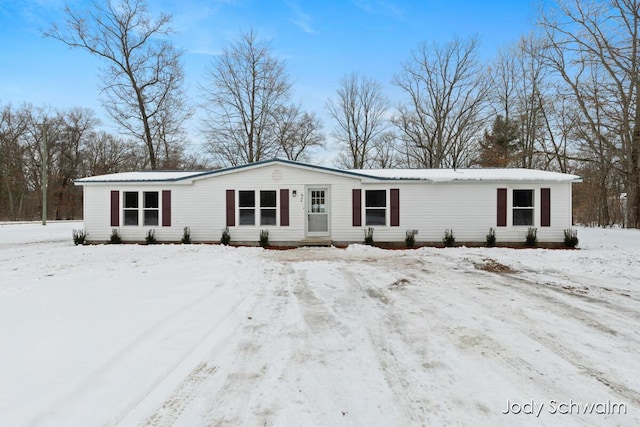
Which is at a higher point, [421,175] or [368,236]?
[421,175]

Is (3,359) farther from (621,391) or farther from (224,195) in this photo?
(224,195)

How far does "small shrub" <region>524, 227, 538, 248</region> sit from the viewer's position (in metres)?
12.0

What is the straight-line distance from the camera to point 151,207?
43.2ft

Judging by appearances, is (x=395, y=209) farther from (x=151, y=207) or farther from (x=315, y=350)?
(x=151, y=207)

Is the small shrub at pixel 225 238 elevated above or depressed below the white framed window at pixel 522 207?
below

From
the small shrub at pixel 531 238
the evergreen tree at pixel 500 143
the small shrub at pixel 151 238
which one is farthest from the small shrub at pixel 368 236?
the evergreen tree at pixel 500 143

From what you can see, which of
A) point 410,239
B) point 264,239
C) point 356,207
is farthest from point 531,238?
point 264,239

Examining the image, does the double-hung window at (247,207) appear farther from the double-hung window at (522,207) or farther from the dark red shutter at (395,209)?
the double-hung window at (522,207)

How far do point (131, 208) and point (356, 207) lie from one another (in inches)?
377

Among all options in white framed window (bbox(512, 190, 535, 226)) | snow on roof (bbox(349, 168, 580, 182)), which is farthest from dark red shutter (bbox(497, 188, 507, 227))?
snow on roof (bbox(349, 168, 580, 182))

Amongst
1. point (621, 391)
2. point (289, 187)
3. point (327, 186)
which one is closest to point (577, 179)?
point (327, 186)

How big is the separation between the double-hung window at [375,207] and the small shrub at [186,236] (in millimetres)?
7320

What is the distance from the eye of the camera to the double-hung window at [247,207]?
12883mm

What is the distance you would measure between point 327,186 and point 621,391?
10799 millimetres
